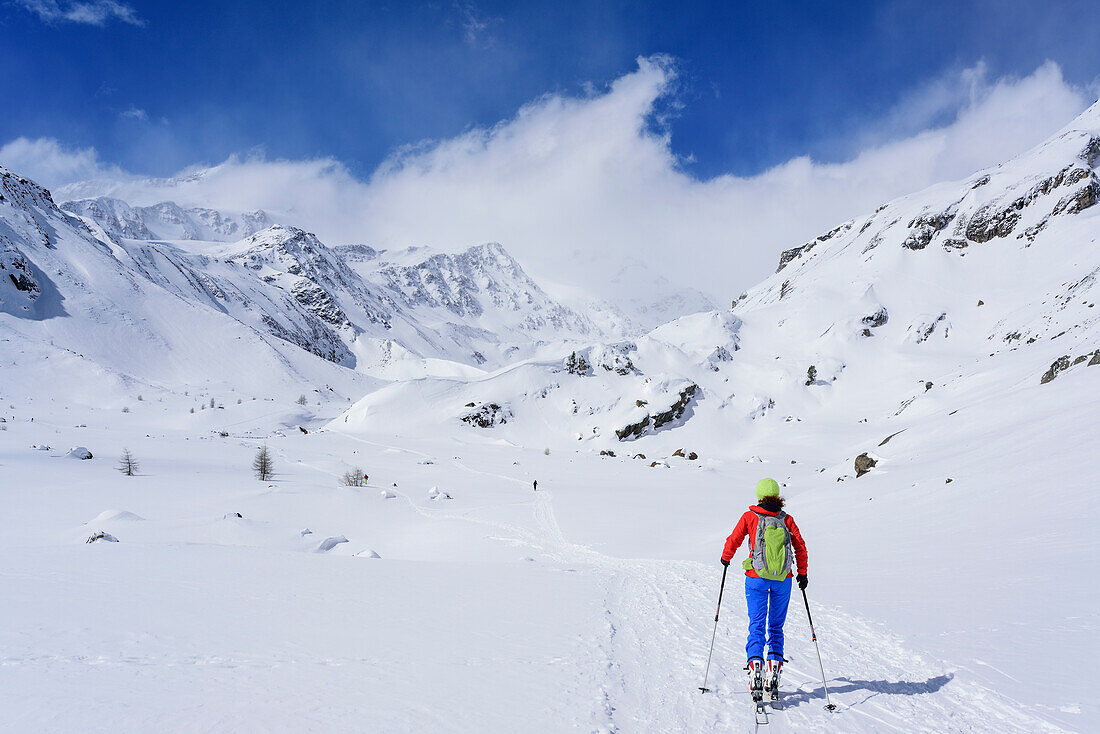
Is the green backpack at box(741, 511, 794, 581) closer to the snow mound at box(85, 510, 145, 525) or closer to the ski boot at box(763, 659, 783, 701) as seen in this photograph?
the ski boot at box(763, 659, 783, 701)

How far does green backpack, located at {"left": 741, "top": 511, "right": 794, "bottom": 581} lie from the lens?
567 cm

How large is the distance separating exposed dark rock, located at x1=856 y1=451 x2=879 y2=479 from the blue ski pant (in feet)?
83.9

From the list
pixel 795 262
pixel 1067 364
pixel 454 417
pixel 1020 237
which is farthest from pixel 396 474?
pixel 795 262

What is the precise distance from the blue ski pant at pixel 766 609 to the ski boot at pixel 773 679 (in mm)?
153

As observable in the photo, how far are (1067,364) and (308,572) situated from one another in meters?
38.1

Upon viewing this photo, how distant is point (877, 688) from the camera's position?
5703 mm

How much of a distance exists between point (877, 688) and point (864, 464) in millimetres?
25951

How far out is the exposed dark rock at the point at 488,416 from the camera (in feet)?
230

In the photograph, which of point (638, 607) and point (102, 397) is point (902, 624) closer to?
point (638, 607)

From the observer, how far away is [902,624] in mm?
7289

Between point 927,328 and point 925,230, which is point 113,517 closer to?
point 927,328

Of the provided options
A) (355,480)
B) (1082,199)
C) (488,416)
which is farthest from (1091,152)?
(355,480)

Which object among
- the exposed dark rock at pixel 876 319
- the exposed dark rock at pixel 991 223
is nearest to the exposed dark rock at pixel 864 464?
the exposed dark rock at pixel 876 319

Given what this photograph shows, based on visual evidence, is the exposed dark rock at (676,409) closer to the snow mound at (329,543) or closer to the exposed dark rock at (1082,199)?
the snow mound at (329,543)
